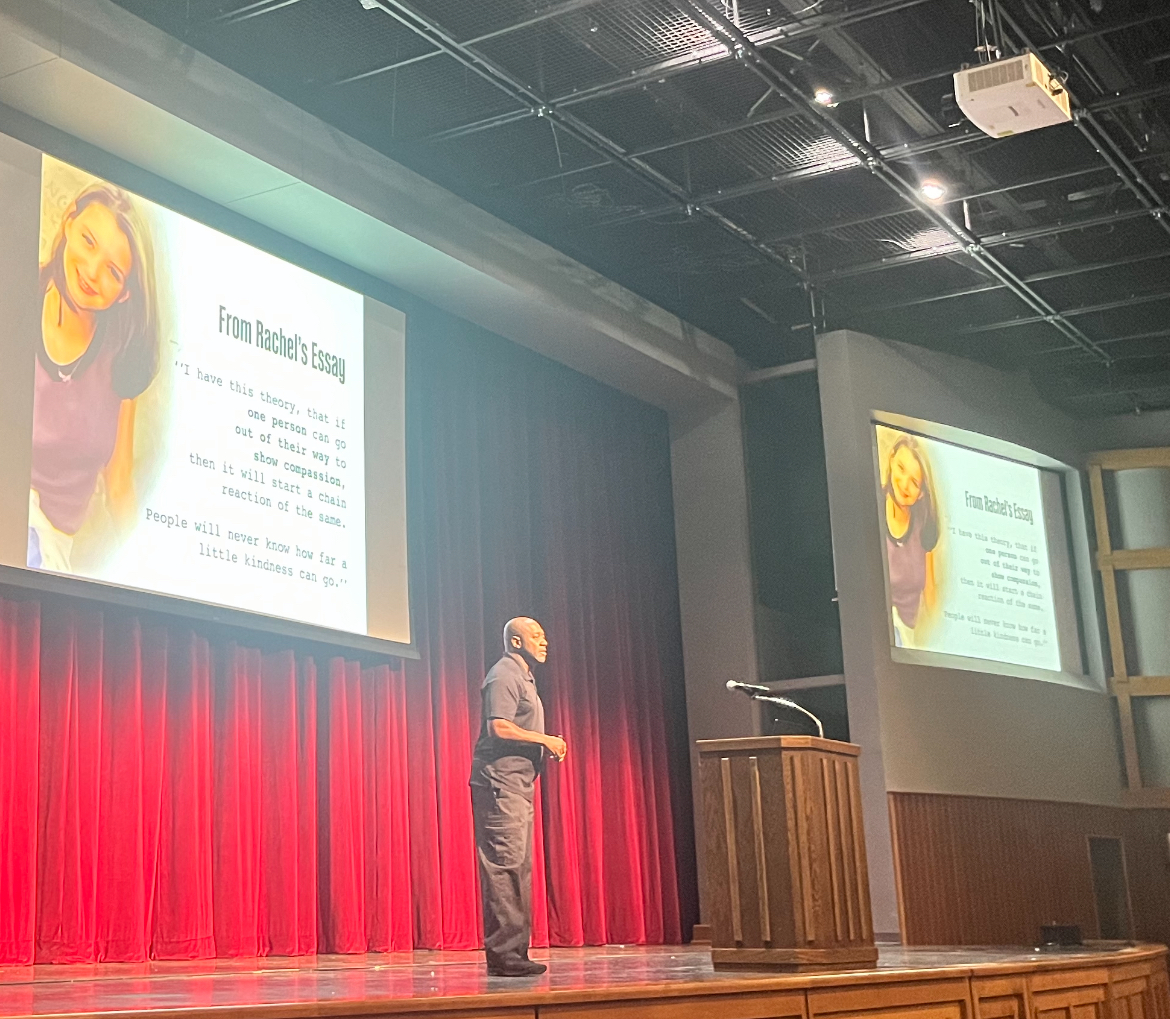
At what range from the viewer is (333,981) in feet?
16.8

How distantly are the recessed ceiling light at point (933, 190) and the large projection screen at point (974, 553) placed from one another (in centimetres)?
208

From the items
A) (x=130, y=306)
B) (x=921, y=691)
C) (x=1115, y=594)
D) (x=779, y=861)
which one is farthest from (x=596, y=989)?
(x=1115, y=594)

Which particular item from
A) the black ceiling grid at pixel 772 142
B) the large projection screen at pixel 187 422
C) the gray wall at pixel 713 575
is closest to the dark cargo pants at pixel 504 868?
the large projection screen at pixel 187 422

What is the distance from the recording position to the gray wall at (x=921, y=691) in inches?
382

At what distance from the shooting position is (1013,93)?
20.5ft

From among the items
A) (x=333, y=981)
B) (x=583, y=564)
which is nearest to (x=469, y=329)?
(x=583, y=564)

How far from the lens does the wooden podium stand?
15.5 ft

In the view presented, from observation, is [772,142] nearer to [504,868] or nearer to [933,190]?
[933,190]

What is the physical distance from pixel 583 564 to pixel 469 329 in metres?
1.69

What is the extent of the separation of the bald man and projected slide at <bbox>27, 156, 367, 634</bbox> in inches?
79.2

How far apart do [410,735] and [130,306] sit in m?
2.84

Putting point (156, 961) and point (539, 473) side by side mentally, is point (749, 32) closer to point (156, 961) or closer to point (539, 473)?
point (539, 473)

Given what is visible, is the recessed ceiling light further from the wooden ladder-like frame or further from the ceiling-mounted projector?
the wooden ladder-like frame

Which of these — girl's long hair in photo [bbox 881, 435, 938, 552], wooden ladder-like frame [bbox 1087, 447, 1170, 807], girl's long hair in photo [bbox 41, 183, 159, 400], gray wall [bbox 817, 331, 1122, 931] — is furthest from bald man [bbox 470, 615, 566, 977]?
wooden ladder-like frame [bbox 1087, 447, 1170, 807]
